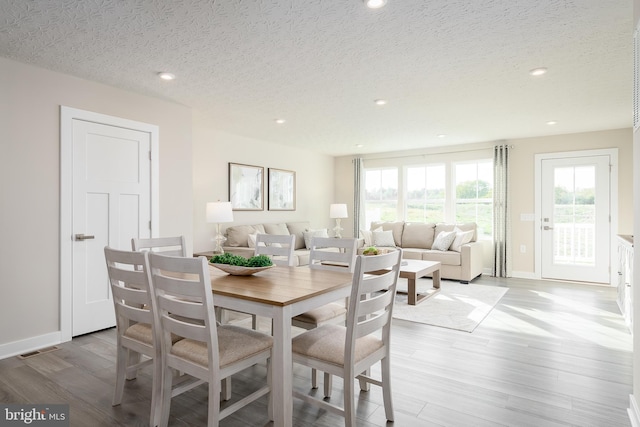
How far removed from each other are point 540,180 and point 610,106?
1974 millimetres

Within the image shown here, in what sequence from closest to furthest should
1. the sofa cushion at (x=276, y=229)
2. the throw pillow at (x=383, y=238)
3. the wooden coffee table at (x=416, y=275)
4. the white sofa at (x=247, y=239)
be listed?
the wooden coffee table at (x=416, y=275)
the white sofa at (x=247, y=239)
the sofa cushion at (x=276, y=229)
the throw pillow at (x=383, y=238)

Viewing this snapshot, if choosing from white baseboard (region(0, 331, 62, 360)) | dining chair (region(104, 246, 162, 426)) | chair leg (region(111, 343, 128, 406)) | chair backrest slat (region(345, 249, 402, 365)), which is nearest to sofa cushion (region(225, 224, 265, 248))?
white baseboard (region(0, 331, 62, 360))

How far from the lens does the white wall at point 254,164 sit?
5.37m

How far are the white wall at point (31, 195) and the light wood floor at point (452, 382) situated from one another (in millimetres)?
335

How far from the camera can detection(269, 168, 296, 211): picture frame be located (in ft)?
21.8

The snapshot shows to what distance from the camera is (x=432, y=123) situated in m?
5.15

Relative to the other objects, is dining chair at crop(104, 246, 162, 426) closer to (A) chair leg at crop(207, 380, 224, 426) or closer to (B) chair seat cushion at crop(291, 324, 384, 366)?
(A) chair leg at crop(207, 380, 224, 426)

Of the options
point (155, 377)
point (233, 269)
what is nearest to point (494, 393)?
point (233, 269)

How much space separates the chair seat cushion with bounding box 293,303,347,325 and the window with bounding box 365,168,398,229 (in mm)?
5406

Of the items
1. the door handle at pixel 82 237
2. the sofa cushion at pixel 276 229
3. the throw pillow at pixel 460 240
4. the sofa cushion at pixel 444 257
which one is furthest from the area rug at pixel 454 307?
the door handle at pixel 82 237

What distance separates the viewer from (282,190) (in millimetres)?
6871

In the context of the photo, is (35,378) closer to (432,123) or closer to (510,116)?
(432,123)

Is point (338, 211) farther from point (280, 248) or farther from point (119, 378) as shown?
point (119, 378)

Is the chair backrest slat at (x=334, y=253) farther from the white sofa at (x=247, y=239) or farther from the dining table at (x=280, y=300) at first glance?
the white sofa at (x=247, y=239)
